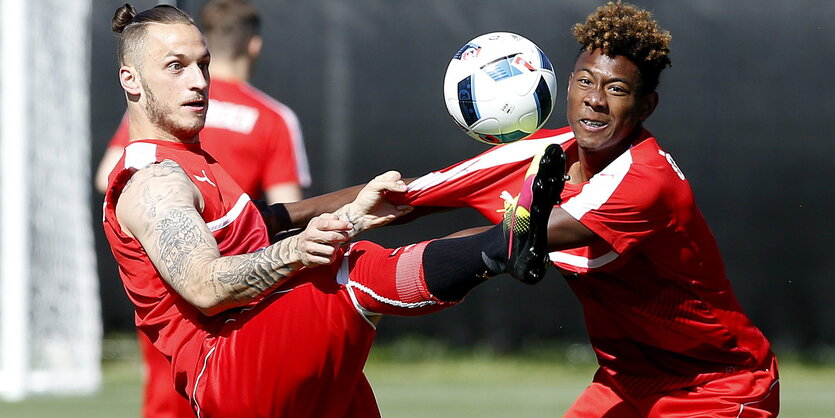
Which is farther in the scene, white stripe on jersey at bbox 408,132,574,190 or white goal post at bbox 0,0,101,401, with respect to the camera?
white goal post at bbox 0,0,101,401

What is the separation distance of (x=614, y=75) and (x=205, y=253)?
1.46 meters

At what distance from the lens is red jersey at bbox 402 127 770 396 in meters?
3.58

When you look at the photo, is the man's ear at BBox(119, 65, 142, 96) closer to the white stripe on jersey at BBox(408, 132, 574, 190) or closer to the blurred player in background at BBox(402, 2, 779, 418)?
the white stripe on jersey at BBox(408, 132, 574, 190)

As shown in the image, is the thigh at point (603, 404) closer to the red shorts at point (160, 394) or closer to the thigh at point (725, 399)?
the thigh at point (725, 399)

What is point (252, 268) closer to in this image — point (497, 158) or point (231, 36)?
point (497, 158)

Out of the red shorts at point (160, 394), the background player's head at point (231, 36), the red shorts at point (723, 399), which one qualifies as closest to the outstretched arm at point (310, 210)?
the red shorts at point (723, 399)

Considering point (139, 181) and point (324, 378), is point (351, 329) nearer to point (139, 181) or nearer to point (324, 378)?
point (324, 378)

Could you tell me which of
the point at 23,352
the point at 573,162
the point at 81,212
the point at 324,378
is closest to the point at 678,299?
the point at 573,162

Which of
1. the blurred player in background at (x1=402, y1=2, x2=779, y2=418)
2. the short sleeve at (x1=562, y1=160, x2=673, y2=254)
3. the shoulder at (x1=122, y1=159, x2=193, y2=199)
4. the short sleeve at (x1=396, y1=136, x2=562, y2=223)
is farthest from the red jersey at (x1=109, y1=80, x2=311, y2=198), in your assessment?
the short sleeve at (x1=562, y1=160, x2=673, y2=254)

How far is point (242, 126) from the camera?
571 centimetres

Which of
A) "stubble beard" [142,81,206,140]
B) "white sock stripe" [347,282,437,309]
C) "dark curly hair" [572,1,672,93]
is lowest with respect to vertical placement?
"white sock stripe" [347,282,437,309]

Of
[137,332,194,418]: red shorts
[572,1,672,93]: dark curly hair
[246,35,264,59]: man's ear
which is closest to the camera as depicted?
[572,1,672,93]: dark curly hair

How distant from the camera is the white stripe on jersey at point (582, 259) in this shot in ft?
12.1

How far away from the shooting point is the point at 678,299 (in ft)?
12.4
